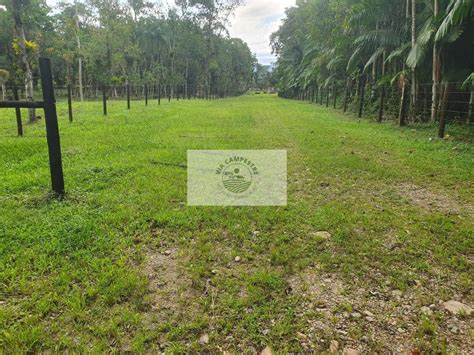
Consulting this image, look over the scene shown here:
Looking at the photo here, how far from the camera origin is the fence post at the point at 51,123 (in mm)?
3016

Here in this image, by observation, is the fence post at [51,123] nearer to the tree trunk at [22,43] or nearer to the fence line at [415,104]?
the tree trunk at [22,43]

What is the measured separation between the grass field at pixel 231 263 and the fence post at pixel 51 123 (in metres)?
0.21

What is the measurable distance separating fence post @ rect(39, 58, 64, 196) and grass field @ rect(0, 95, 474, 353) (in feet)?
0.68

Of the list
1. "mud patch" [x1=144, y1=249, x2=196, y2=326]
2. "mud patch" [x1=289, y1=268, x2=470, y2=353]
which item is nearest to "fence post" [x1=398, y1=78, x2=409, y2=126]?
"mud patch" [x1=289, y1=268, x2=470, y2=353]

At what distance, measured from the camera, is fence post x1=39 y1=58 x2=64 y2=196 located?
9.89 feet

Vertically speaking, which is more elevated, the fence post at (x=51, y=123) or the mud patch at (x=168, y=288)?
the fence post at (x=51, y=123)

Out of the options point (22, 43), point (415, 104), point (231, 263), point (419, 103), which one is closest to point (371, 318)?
point (231, 263)

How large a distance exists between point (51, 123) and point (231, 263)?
2.33 metres

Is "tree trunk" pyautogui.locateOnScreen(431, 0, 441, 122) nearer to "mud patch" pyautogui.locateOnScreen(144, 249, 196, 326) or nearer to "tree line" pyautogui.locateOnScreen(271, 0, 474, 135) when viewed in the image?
"tree line" pyautogui.locateOnScreen(271, 0, 474, 135)

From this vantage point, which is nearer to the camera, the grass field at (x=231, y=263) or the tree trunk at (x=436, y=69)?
the grass field at (x=231, y=263)

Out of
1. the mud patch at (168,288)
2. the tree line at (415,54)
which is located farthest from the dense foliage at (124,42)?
the mud patch at (168,288)

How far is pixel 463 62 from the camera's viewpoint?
850 cm

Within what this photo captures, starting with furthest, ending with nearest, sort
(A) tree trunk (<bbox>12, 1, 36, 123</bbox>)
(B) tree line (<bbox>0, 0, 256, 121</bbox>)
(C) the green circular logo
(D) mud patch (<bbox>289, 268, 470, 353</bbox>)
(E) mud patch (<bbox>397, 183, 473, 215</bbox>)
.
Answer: (B) tree line (<bbox>0, 0, 256, 121</bbox>)
(A) tree trunk (<bbox>12, 1, 36, 123</bbox>)
(C) the green circular logo
(E) mud patch (<bbox>397, 183, 473, 215</bbox>)
(D) mud patch (<bbox>289, 268, 470, 353</bbox>)

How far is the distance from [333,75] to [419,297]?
1914 centimetres
